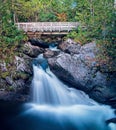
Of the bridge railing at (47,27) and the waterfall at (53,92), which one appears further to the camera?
the bridge railing at (47,27)

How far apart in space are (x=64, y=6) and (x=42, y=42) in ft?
29.5

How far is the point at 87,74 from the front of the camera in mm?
27312

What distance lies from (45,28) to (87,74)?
28.0 feet

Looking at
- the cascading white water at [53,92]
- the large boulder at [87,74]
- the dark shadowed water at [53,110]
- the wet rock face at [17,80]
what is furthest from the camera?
the cascading white water at [53,92]

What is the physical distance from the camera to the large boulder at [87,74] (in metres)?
27.0

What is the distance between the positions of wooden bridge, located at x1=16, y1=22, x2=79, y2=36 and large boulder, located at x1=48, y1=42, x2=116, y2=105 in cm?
508

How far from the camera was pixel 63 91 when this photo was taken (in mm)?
28000

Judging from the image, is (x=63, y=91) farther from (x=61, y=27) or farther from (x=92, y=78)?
(x=61, y=27)

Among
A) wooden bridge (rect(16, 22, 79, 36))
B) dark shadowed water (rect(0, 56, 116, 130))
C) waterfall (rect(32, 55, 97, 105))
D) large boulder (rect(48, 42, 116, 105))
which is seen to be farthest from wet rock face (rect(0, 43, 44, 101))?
wooden bridge (rect(16, 22, 79, 36))

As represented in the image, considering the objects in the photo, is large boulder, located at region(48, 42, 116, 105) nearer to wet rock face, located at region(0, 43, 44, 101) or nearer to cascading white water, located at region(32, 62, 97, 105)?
cascading white water, located at region(32, 62, 97, 105)

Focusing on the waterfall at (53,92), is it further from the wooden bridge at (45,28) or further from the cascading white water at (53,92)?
the wooden bridge at (45,28)

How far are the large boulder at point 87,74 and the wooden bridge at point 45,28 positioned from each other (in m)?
5.08

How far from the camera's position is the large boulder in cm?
2698

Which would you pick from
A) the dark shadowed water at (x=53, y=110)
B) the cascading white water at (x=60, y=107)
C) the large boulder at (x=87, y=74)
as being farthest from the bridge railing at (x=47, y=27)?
the large boulder at (x=87, y=74)
